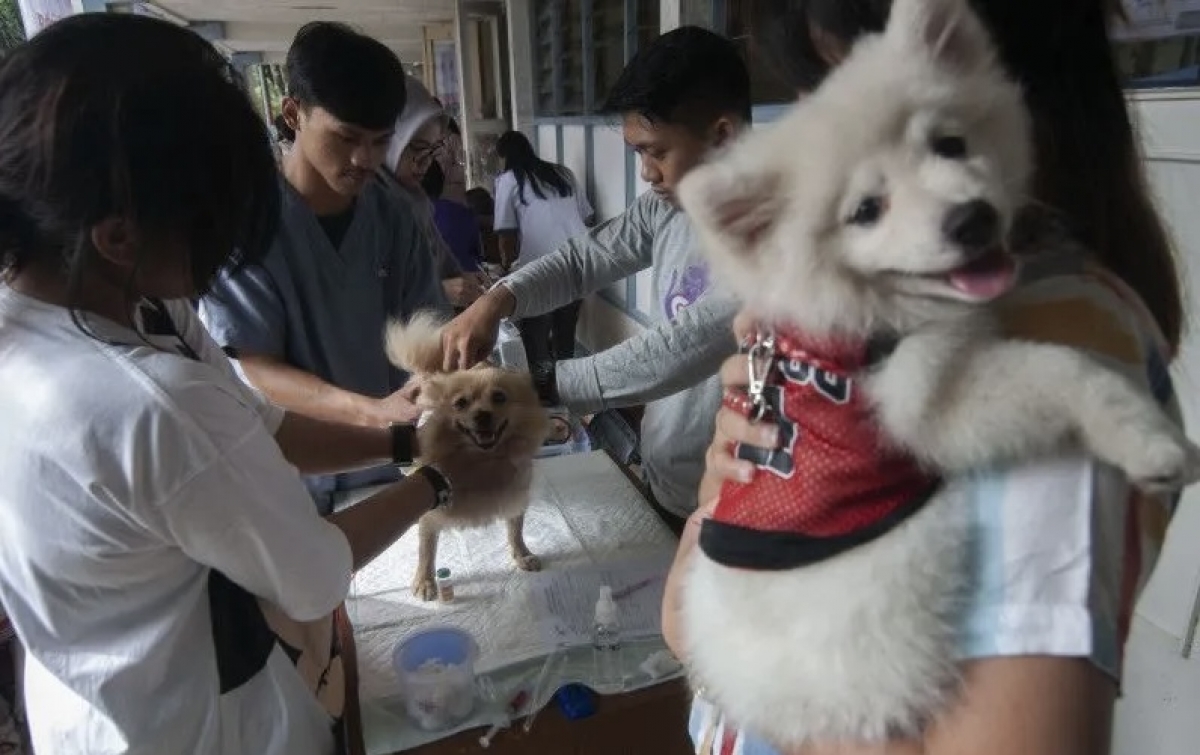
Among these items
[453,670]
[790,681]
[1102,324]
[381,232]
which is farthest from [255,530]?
[381,232]

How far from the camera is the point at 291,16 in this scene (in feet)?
21.8

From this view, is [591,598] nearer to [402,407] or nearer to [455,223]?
[402,407]

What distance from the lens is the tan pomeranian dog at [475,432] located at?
→ 147cm

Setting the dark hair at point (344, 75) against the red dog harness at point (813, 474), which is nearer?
the red dog harness at point (813, 474)

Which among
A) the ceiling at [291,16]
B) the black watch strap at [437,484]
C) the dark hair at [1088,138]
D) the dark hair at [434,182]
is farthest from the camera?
the ceiling at [291,16]

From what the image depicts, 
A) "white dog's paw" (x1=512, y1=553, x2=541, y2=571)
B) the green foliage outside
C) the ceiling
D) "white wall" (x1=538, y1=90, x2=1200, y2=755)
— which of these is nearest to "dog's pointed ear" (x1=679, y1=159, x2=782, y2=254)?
"white wall" (x1=538, y1=90, x2=1200, y2=755)

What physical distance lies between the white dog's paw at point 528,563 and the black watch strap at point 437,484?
29 cm

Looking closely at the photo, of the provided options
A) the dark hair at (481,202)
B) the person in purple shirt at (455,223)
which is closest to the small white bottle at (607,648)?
the person in purple shirt at (455,223)

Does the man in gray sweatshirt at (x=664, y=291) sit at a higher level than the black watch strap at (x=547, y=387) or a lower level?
higher

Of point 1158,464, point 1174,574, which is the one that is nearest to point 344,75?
point 1158,464

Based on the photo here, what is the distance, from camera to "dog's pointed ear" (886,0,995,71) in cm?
63

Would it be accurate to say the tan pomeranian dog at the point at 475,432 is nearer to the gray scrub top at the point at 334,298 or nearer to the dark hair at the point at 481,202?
the gray scrub top at the point at 334,298

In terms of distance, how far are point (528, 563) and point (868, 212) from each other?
1113 millimetres

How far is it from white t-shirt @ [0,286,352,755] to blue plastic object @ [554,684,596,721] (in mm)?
384
